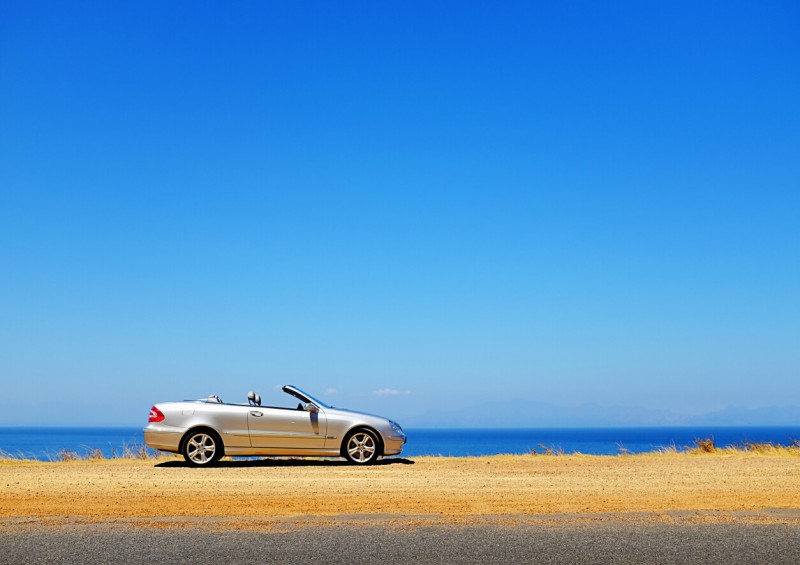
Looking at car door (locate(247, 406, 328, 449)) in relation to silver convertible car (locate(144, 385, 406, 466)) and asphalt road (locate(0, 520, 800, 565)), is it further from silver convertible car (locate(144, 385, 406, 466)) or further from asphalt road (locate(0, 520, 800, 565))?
asphalt road (locate(0, 520, 800, 565))

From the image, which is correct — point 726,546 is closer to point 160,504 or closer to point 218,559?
point 218,559

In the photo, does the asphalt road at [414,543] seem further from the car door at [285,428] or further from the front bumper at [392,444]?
the front bumper at [392,444]

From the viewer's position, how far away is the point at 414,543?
7.86 meters

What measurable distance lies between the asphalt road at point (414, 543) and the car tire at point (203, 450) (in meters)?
7.59

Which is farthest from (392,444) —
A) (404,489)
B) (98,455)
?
(98,455)

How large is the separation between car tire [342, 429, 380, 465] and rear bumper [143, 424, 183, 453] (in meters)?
3.25

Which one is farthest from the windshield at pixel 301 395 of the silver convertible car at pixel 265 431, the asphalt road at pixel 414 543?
the asphalt road at pixel 414 543

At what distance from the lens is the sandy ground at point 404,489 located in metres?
9.97

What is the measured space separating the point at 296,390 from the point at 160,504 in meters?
6.68

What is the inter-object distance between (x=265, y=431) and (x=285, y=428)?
0.39m

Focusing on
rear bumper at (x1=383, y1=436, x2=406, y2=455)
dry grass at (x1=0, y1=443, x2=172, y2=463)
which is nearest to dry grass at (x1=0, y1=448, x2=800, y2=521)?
rear bumper at (x1=383, y1=436, x2=406, y2=455)

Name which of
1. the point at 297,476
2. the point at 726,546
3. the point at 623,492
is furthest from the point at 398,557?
the point at 297,476

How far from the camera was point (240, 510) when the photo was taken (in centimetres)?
1011

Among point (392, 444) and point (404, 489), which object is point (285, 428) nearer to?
point (392, 444)
